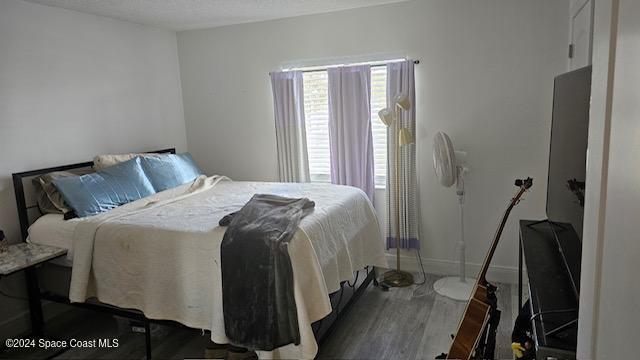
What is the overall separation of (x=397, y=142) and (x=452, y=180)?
24.8 inches

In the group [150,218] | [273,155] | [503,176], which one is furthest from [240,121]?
[503,176]

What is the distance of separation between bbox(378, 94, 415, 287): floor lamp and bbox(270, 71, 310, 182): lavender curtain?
920 millimetres

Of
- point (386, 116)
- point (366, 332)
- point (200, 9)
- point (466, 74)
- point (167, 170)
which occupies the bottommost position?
point (366, 332)

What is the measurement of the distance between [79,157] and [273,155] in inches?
68.6

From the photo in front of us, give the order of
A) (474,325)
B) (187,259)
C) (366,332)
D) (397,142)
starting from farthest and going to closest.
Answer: (397,142), (366,332), (187,259), (474,325)

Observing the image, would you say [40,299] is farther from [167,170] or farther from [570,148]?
[570,148]

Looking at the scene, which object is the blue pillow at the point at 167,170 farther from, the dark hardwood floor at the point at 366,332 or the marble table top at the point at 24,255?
the dark hardwood floor at the point at 366,332

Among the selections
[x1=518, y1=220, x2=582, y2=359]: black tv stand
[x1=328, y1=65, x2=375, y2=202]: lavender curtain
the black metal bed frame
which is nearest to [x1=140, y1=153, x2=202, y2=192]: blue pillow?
the black metal bed frame

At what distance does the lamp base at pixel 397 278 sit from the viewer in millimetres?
3590

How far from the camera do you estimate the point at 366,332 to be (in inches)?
113

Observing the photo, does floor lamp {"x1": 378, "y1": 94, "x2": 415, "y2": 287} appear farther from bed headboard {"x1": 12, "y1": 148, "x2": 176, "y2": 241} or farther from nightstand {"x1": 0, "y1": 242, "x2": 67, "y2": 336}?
bed headboard {"x1": 12, "y1": 148, "x2": 176, "y2": 241}

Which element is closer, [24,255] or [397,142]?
[24,255]

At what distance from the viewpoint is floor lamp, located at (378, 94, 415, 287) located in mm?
3426

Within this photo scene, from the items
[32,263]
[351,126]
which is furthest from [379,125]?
[32,263]
